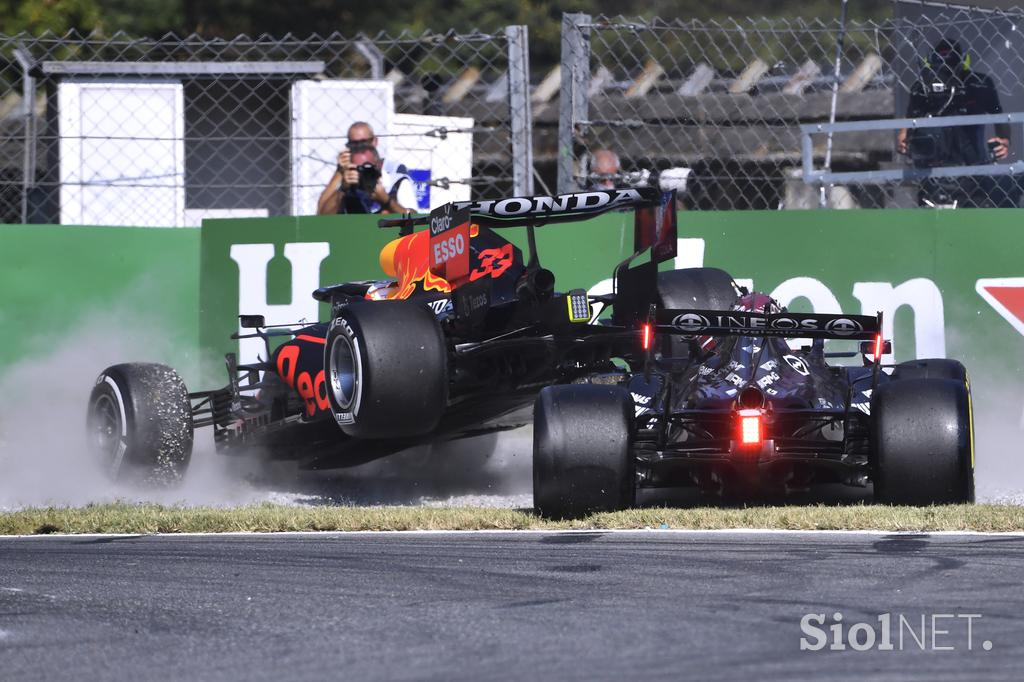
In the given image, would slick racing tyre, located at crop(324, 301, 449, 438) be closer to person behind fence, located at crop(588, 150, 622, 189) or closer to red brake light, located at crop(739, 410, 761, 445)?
red brake light, located at crop(739, 410, 761, 445)

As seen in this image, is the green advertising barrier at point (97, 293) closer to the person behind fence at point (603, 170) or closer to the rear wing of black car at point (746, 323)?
the person behind fence at point (603, 170)

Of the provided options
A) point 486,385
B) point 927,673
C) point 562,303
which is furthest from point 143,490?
point 927,673

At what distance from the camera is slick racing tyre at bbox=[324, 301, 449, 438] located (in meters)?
7.62

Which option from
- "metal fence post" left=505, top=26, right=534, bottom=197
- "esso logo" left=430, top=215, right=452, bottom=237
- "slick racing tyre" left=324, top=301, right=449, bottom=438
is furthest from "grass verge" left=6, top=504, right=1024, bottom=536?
"metal fence post" left=505, top=26, right=534, bottom=197

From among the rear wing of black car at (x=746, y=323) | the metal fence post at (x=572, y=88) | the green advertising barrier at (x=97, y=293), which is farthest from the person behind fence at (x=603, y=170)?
the rear wing of black car at (x=746, y=323)

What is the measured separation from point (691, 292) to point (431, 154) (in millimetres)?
3726

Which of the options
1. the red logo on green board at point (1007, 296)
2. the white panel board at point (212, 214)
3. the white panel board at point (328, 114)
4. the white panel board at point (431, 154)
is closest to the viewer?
the red logo on green board at point (1007, 296)

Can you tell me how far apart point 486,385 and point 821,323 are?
182 centimetres

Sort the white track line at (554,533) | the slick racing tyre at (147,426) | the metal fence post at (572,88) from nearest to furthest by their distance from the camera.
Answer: the white track line at (554,533) → the slick racing tyre at (147,426) → the metal fence post at (572,88)

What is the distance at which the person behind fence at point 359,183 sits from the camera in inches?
425

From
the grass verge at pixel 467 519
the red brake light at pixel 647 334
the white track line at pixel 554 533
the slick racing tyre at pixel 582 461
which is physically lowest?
the white track line at pixel 554 533

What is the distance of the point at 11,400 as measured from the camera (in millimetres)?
10969

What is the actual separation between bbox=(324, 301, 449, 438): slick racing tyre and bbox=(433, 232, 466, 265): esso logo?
35 cm

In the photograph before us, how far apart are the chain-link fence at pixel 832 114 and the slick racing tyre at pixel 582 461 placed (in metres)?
3.18
